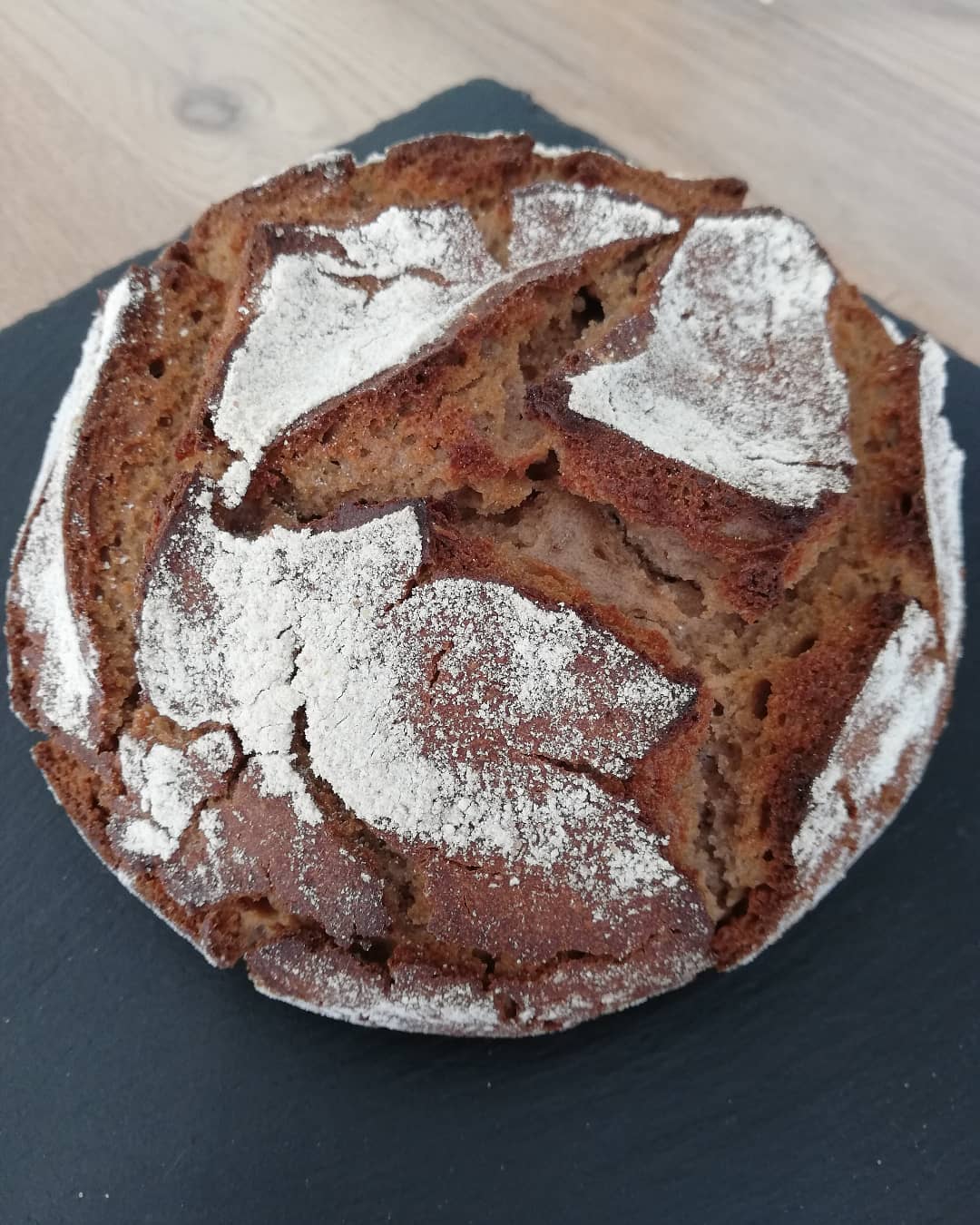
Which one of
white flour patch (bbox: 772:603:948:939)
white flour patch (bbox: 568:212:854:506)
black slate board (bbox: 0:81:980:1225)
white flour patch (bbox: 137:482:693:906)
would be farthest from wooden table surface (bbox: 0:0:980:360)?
black slate board (bbox: 0:81:980:1225)

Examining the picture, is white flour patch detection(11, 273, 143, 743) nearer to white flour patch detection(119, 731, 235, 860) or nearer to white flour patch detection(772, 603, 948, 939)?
white flour patch detection(119, 731, 235, 860)

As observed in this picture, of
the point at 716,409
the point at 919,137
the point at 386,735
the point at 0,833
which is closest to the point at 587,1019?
the point at 386,735

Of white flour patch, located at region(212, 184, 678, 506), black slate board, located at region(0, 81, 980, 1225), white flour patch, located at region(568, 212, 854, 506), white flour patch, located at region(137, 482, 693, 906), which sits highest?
white flour patch, located at region(568, 212, 854, 506)

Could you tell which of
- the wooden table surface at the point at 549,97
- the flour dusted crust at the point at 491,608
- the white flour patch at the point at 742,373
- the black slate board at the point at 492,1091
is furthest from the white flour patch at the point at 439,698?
the wooden table surface at the point at 549,97

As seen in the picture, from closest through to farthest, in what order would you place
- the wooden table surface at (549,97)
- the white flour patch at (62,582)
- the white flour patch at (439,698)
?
the white flour patch at (439,698) → the white flour patch at (62,582) → the wooden table surface at (549,97)

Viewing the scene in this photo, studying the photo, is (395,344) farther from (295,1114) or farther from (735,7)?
(735,7)

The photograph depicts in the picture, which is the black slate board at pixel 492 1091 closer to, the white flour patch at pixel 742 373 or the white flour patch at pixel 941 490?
the white flour patch at pixel 941 490

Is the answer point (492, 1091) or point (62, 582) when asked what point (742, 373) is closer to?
point (62, 582)
